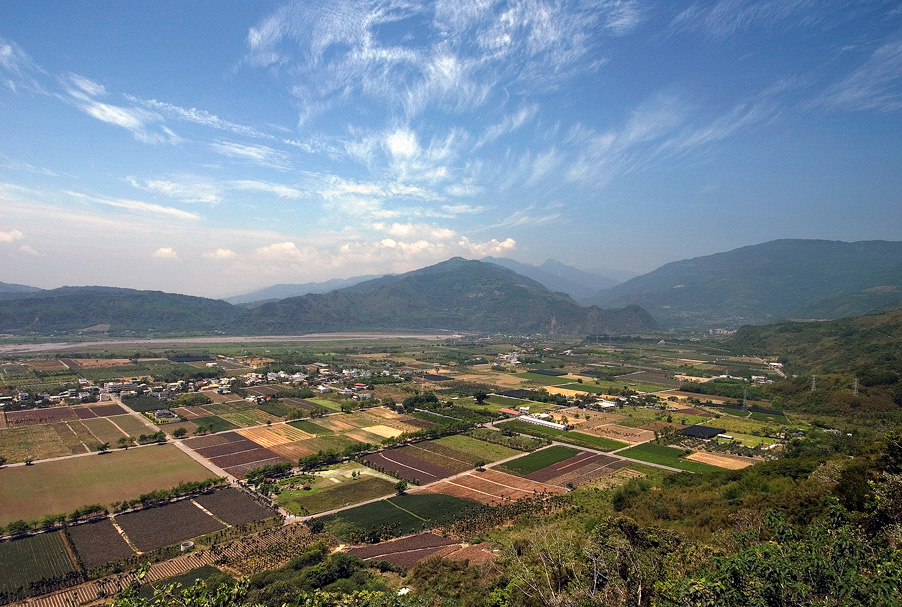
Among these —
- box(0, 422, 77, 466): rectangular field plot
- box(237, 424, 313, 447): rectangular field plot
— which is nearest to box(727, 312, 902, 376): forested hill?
box(237, 424, 313, 447): rectangular field plot

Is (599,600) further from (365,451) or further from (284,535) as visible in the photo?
(365,451)

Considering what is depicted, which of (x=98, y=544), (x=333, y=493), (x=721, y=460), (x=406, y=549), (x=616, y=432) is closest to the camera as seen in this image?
(x=406, y=549)

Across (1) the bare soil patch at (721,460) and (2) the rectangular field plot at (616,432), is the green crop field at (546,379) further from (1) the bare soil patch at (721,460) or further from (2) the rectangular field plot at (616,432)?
(1) the bare soil patch at (721,460)

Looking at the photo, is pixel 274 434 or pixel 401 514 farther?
pixel 274 434

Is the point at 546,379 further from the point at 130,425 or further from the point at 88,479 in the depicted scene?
the point at 88,479

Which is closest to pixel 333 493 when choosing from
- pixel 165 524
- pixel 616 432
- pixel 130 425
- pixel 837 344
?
pixel 165 524

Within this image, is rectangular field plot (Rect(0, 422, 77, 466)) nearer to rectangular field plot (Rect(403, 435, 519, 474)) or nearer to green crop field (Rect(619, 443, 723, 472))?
rectangular field plot (Rect(403, 435, 519, 474))

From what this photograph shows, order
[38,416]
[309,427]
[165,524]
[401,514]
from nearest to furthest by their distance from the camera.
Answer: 1. [165,524]
2. [401,514]
3. [309,427]
4. [38,416]
